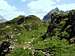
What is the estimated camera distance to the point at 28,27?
97938mm

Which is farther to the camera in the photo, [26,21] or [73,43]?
[26,21]

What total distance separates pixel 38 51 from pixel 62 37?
953 cm

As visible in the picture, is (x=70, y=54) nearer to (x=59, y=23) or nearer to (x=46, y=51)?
(x=46, y=51)

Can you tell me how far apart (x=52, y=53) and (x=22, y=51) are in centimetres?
512

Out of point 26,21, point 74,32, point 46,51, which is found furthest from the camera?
point 26,21

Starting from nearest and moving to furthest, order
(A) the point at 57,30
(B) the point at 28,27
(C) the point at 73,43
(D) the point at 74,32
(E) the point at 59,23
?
(C) the point at 73,43, (D) the point at 74,32, (A) the point at 57,30, (E) the point at 59,23, (B) the point at 28,27

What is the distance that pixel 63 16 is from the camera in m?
55.7

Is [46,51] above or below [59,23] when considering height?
below

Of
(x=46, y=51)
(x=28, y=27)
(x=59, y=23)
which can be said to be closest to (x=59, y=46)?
(x=46, y=51)

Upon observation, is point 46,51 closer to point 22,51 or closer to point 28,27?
point 22,51

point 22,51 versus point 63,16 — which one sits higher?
point 63,16

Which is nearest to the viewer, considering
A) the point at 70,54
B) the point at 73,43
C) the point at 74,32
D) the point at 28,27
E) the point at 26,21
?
the point at 70,54

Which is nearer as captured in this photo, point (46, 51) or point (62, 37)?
point (46, 51)

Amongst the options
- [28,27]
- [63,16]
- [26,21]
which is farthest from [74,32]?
[26,21]
